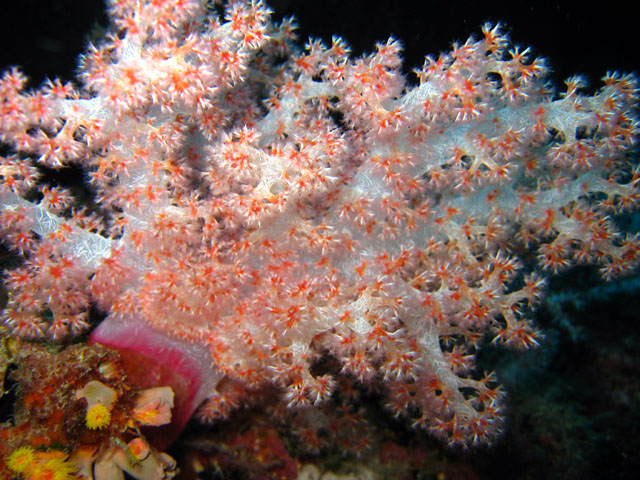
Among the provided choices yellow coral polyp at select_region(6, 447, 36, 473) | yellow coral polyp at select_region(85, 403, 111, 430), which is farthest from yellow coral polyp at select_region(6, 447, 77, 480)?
yellow coral polyp at select_region(85, 403, 111, 430)

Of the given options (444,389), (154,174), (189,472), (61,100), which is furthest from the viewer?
(189,472)

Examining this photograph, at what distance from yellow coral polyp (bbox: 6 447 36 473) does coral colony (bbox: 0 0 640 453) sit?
14.8 inches

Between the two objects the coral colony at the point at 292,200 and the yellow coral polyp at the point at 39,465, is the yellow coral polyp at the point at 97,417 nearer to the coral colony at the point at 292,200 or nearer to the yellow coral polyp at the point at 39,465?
the coral colony at the point at 292,200

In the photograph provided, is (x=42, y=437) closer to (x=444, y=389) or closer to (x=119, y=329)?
(x=119, y=329)

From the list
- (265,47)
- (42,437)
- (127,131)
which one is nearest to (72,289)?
(42,437)

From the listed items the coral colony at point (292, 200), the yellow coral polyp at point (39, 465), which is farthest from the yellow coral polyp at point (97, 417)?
the yellow coral polyp at point (39, 465)

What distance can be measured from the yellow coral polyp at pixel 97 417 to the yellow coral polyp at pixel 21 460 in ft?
0.96

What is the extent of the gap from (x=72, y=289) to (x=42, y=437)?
914 millimetres

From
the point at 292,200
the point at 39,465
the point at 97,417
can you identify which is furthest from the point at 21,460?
the point at 292,200

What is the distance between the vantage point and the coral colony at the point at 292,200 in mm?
2361

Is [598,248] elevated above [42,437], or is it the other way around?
[598,248]

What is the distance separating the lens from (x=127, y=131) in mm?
2443

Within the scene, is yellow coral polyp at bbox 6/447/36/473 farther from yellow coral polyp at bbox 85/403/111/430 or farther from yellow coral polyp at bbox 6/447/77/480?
yellow coral polyp at bbox 85/403/111/430

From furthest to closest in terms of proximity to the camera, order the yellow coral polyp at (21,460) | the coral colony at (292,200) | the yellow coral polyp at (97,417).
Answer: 1. the coral colony at (292,200)
2. the yellow coral polyp at (97,417)
3. the yellow coral polyp at (21,460)
